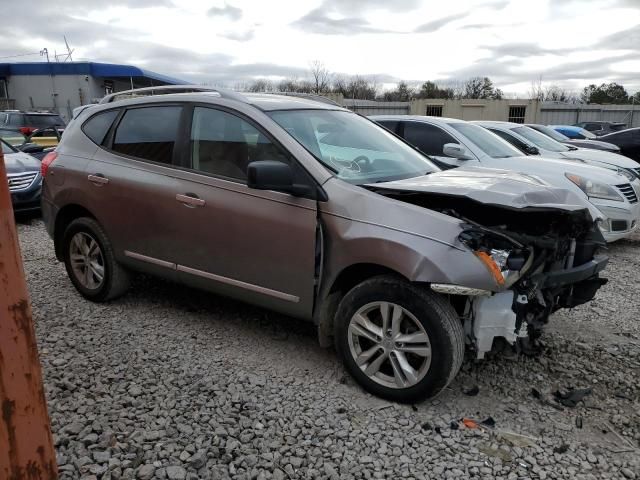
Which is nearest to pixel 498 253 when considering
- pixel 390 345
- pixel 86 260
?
pixel 390 345

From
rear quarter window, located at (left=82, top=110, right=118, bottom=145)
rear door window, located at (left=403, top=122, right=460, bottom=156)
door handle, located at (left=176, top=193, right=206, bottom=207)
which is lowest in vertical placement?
door handle, located at (left=176, top=193, right=206, bottom=207)

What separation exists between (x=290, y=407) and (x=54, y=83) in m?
37.6

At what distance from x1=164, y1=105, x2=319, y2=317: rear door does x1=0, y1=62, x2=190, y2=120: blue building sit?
33.8 metres

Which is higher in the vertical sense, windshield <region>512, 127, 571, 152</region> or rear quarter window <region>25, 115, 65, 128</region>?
rear quarter window <region>25, 115, 65, 128</region>

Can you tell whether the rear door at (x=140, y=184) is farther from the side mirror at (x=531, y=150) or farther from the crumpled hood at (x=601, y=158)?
the crumpled hood at (x=601, y=158)

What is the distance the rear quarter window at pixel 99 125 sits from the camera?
446 centimetres

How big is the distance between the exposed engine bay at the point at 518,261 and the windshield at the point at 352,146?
41 centimetres

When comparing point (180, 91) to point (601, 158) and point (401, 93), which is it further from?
point (401, 93)

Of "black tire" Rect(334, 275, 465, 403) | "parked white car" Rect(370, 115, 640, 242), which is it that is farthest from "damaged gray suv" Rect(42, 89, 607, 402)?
"parked white car" Rect(370, 115, 640, 242)

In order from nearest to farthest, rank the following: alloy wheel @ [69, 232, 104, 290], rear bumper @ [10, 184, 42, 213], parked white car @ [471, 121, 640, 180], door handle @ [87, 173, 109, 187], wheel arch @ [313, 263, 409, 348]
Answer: wheel arch @ [313, 263, 409, 348] < door handle @ [87, 173, 109, 187] < alloy wheel @ [69, 232, 104, 290] < rear bumper @ [10, 184, 42, 213] < parked white car @ [471, 121, 640, 180]

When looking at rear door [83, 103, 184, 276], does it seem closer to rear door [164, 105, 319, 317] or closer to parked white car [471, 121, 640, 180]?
rear door [164, 105, 319, 317]

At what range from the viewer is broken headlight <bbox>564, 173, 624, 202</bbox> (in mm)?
6582

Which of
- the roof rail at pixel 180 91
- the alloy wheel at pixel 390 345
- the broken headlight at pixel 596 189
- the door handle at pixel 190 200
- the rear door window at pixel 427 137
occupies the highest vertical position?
the roof rail at pixel 180 91

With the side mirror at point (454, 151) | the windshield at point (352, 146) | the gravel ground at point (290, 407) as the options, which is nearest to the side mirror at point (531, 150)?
the side mirror at point (454, 151)
